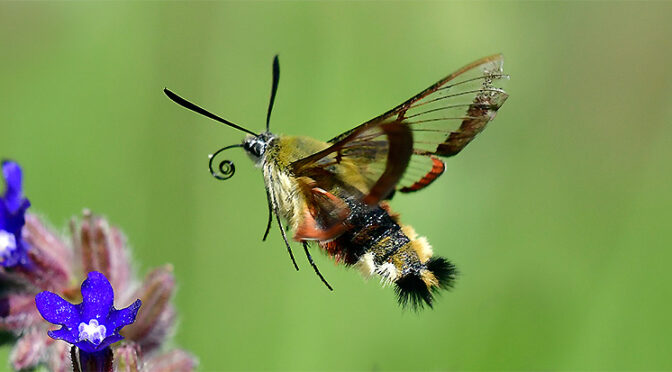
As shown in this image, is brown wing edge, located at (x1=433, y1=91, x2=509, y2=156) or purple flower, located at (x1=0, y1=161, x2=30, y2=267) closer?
brown wing edge, located at (x1=433, y1=91, x2=509, y2=156)

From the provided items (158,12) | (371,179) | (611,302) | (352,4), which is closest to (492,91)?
(371,179)

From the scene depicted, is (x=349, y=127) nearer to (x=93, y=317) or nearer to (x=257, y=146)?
(x=257, y=146)

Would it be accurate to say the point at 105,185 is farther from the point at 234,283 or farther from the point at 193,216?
the point at 234,283

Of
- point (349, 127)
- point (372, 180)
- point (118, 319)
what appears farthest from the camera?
point (349, 127)

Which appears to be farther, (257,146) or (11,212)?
(11,212)

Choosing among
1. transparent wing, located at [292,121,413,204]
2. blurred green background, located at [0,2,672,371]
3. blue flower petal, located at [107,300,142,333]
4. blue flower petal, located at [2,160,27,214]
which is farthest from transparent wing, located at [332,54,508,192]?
blurred green background, located at [0,2,672,371]

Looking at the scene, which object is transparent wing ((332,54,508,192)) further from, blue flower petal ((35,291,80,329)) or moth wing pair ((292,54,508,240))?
blue flower petal ((35,291,80,329))

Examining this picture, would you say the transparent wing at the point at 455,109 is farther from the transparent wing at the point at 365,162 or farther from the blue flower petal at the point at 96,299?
the blue flower petal at the point at 96,299

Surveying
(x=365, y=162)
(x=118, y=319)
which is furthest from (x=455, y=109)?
(x=118, y=319)
